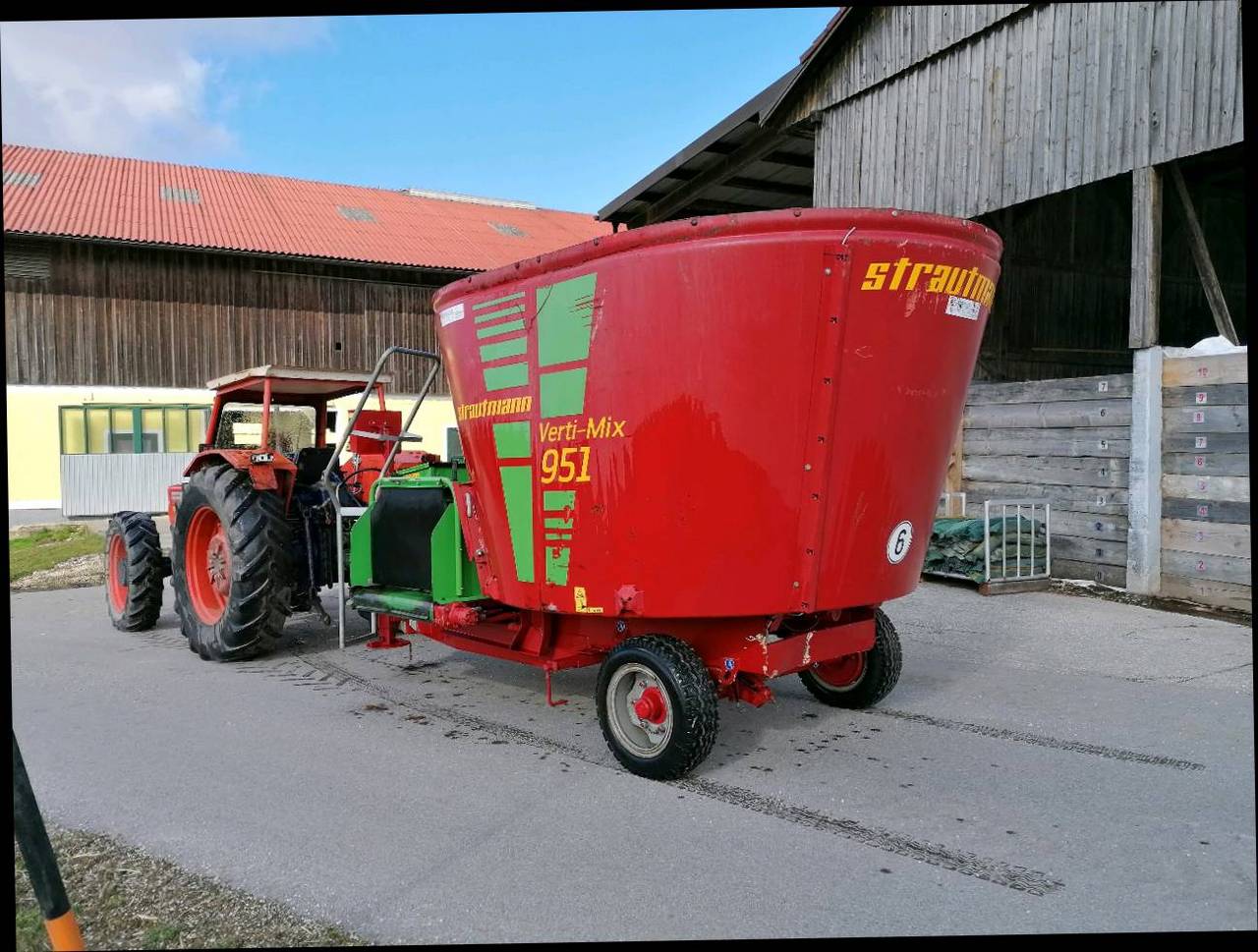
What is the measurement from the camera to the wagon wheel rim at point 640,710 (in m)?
4.01

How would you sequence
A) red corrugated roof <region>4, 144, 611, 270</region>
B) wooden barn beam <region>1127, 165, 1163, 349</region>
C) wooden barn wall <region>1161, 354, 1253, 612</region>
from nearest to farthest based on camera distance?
1. wooden barn wall <region>1161, 354, 1253, 612</region>
2. wooden barn beam <region>1127, 165, 1163, 349</region>
3. red corrugated roof <region>4, 144, 611, 270</region>

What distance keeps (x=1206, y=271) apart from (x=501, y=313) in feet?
25.2

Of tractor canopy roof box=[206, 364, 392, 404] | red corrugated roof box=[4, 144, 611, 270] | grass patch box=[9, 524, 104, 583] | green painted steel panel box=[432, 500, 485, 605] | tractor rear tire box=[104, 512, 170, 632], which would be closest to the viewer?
green painted steel panel box=[432, 500, 485, 605]

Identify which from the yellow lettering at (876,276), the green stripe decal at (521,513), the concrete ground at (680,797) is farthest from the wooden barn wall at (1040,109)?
the green stripe decal at (521,513)

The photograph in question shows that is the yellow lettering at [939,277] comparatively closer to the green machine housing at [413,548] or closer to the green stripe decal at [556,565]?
the green stripe decal at [556,565]

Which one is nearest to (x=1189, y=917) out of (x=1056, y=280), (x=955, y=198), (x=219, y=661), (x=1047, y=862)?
(x=1047, y=862)

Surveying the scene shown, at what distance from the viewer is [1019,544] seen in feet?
29.3

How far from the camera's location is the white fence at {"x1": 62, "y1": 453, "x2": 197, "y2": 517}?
18.6 metres

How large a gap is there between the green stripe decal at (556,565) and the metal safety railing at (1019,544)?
18.5 ft

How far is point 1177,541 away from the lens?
8141mm

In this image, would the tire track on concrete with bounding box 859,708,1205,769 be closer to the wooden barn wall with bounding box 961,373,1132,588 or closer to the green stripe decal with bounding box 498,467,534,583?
the green stripe decal with bounding box 498,467,534,583

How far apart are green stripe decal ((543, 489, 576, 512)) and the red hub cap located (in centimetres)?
90

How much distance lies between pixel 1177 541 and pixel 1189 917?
20.4 ft

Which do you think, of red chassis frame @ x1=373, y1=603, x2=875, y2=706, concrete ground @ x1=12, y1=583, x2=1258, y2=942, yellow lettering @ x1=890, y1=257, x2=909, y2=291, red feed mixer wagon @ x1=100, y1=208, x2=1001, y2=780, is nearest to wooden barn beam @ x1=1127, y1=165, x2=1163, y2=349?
concrete ground @ x1=12, y1=583, x2=1258, y2=942
